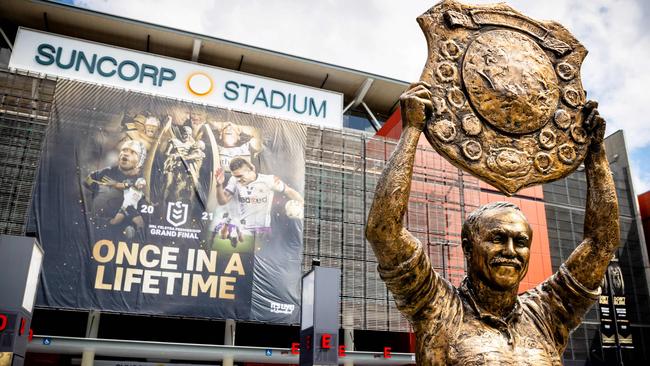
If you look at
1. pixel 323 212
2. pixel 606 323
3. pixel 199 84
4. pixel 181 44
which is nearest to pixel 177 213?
pixel 323 212

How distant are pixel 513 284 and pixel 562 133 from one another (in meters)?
0.77

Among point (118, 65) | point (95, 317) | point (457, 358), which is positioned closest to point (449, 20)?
point (457, 358)

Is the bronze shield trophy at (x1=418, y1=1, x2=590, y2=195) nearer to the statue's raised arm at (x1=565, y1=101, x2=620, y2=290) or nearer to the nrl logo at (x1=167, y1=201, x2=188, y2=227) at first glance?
the statue's raised arm at (x1=565, y1=101, x2=620, y2=290)

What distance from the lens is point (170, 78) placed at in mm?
21406

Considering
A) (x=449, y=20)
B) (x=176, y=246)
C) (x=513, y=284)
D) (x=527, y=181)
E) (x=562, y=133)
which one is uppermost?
(x=176, y=246)

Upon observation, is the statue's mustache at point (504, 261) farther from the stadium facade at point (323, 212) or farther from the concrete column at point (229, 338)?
the concrete column at point (229, 338)

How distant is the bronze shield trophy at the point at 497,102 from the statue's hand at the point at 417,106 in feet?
0.23

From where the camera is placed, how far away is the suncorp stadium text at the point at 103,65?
20.6m

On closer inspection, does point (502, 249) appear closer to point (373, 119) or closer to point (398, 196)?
point (398, 196)

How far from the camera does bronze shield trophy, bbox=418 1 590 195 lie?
2574 millimetres

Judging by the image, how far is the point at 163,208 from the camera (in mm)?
18094

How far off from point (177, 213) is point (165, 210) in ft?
1.21

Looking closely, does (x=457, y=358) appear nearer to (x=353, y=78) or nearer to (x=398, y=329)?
(x=398, y=329)

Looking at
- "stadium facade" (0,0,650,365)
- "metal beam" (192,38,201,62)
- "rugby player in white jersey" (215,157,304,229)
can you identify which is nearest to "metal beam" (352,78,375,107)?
"stadium facade" (0,0,650,365)
